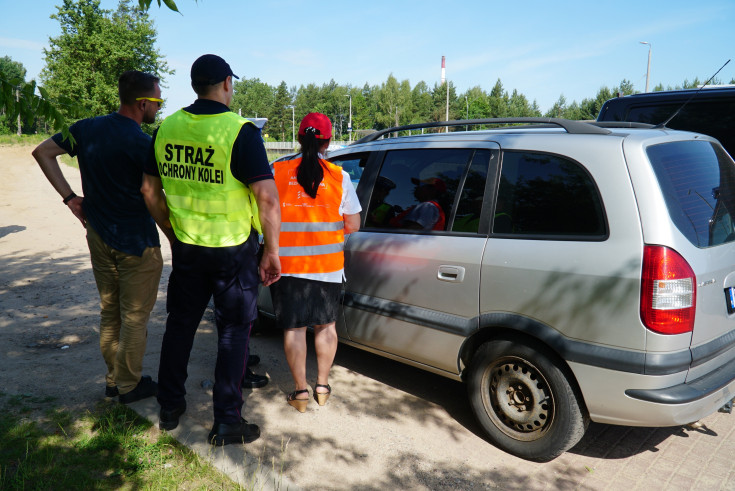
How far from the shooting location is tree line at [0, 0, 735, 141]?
2070 mm

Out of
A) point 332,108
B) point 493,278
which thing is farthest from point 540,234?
point 332,108

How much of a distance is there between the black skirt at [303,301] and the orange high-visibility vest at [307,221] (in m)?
0.10

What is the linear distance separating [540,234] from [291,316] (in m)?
1.70

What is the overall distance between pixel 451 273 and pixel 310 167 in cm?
113

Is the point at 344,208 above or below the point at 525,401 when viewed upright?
above

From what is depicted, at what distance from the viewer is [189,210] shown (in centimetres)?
308

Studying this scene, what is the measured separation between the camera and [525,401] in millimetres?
3248

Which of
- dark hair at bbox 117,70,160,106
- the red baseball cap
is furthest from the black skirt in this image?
dark hair at bbox 117,70,160,106

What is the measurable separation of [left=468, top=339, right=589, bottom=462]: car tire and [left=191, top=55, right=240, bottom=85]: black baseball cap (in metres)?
2.18

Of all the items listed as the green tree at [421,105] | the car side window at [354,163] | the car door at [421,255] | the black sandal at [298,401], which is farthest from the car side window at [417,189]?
the green tree at [421,105]

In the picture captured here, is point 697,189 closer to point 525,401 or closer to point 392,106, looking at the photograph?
point 525,401

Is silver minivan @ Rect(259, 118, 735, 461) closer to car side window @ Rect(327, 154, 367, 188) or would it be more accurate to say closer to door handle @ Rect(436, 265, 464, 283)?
door handle @ Rect(436, 265, 464, 283)

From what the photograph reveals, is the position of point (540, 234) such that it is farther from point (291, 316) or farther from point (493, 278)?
point (291, 316)

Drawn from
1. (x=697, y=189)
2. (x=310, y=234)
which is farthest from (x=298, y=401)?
(x=697, y=189)
